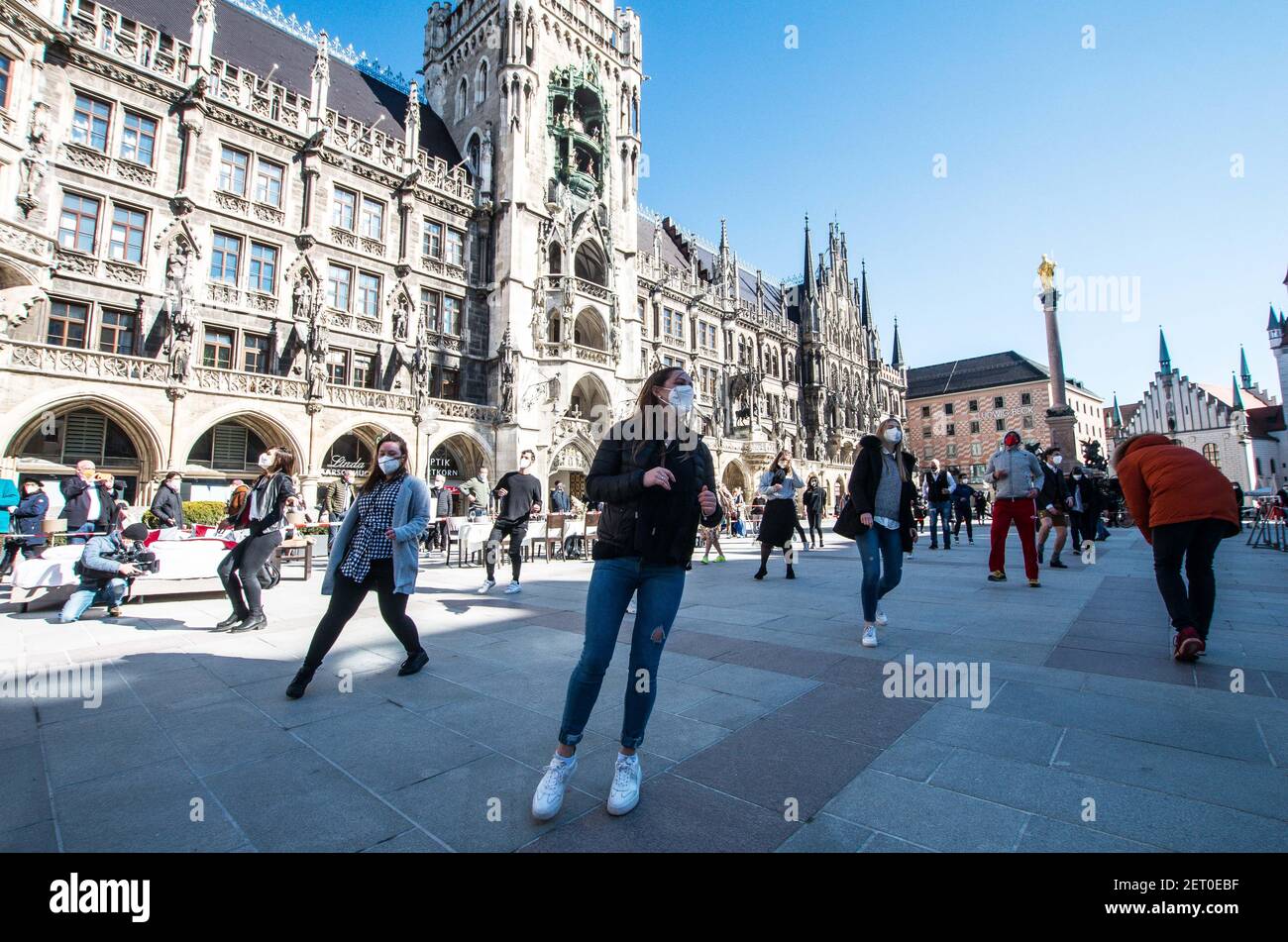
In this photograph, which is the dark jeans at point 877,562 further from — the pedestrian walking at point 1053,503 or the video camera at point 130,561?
the video camera at point 130,561

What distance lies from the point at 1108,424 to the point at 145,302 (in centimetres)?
10595

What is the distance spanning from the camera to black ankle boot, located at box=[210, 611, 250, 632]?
6.13 metres

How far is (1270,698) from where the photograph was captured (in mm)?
3502

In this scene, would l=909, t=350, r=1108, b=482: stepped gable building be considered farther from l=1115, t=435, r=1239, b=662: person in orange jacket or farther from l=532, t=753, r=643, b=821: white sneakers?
l=532, t=753, r=643, b=821: white sneakers

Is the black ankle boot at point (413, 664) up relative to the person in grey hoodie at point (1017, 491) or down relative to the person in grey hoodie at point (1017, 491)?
down

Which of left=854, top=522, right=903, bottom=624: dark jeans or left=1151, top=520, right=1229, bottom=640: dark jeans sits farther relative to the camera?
left=854, top=522, right=903, bottom=624: dark jeans

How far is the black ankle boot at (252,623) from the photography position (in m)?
6.10

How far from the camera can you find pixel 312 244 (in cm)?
2238

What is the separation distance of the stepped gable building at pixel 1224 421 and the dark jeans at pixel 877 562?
7967 cm

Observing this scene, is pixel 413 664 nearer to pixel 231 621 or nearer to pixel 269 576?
pixel 231 621

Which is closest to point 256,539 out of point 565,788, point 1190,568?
point 565,788

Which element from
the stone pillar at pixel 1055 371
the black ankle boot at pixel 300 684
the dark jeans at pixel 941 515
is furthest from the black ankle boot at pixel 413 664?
the stone pillar at pixel 1055 371

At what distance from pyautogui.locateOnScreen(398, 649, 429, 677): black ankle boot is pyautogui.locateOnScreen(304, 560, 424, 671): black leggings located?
0.03m

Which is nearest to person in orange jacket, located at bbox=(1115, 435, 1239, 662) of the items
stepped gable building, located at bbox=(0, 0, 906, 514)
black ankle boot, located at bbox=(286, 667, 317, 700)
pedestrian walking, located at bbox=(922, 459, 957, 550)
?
pedestrian walking, located at bbox=(922, 459, 957, 550)
